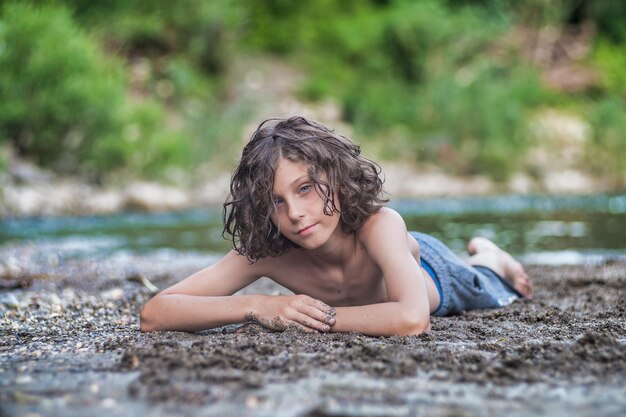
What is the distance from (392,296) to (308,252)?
53cm

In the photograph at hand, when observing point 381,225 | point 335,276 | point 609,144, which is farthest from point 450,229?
point 609,144

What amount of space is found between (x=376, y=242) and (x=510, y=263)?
1853 mm

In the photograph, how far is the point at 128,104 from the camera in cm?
1753

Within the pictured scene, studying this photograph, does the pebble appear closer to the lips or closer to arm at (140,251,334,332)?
arm at (140,251,334,332)

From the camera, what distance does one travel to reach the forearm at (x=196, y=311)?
3119mm

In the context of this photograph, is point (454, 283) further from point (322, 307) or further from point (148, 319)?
point (148, 319)

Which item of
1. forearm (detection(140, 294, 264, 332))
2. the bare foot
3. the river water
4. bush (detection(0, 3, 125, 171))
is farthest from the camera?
bush (detection(0, 3, 125, 171))

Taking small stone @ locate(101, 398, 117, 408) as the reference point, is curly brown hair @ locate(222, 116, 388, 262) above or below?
above

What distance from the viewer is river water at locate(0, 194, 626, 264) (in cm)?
865

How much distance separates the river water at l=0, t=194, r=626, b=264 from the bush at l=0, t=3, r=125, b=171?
7.17ft

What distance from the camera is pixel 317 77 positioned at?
85.6ft

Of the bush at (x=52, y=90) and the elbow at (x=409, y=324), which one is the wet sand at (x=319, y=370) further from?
the bush at (x=52, y=90)

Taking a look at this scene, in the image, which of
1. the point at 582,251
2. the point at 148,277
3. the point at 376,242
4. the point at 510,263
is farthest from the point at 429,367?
the point at 582,251

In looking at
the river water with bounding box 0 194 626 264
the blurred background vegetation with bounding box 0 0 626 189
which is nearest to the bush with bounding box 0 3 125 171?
the blurred background vegetation with bounding box 0 0 626 189
